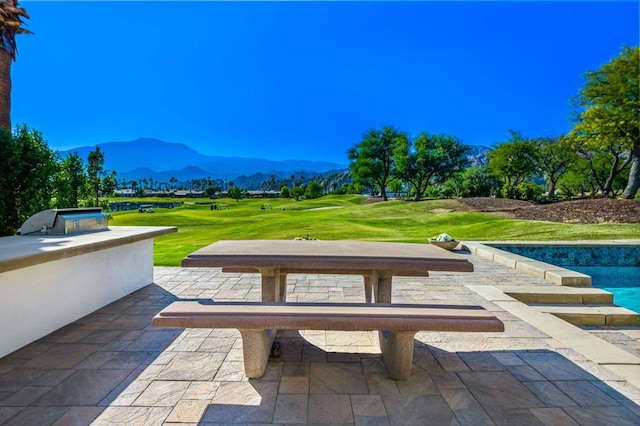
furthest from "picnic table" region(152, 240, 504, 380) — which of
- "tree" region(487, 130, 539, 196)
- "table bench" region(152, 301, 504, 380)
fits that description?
"tree" region(487, 130, 539, 196)

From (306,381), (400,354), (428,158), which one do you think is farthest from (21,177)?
(428,158)

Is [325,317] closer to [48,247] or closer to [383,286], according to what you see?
[383,286]

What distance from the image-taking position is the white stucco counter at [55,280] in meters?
2.93

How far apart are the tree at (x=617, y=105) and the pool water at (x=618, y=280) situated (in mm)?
13420

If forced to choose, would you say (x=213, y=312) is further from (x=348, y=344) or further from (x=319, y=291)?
(x=319, y=291)

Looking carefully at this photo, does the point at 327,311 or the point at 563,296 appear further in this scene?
the point at 563,296

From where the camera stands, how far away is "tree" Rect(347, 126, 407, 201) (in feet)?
116

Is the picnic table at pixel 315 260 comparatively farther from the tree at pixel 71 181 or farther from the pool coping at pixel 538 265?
the tree at pixel 71 181

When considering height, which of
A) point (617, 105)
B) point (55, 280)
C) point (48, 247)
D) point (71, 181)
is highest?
point (617, 105)

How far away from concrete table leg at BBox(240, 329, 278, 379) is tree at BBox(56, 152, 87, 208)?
5498 millimetres

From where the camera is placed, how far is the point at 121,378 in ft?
8.12

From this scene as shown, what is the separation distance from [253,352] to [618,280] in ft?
31.8

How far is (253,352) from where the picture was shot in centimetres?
243

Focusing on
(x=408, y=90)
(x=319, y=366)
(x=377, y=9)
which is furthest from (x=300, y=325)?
(x=408, y=90)
